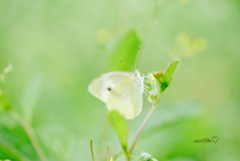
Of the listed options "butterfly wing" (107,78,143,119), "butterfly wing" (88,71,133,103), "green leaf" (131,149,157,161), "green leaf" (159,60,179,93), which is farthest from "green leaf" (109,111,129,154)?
"butterfly wing" (88,71,133,103)

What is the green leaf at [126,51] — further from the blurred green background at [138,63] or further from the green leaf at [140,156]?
the green leaf at [140,156]

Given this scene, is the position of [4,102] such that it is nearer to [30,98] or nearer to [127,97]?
[30,98]

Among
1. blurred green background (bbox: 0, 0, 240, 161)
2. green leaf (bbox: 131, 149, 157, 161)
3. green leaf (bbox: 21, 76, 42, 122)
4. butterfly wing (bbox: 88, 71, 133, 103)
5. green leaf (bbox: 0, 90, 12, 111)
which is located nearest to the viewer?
green leaf (bbox: 131, 149, 157, 161)

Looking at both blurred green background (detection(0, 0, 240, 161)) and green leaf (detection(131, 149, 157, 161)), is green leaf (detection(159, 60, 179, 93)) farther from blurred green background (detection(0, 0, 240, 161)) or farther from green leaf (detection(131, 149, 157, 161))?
blurred green background (detection(0, 0, 240, 161))

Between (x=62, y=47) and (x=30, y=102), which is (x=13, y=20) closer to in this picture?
(x=62, y=47)

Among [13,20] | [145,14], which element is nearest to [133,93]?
[145,14]

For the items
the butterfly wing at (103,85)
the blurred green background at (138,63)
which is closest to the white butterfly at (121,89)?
the butterfly wing at (103,85)
